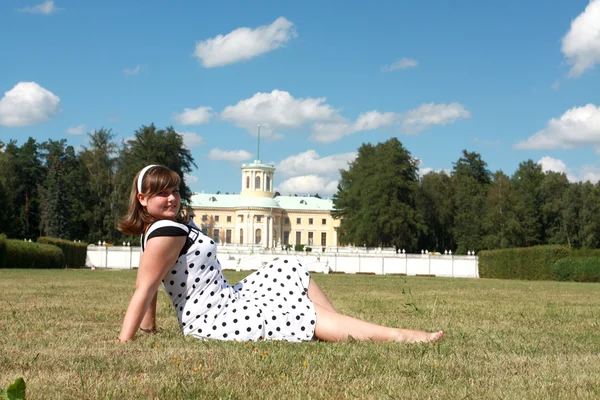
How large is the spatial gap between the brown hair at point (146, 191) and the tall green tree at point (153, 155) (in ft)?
165

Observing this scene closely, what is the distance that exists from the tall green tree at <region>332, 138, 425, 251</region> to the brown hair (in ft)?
180

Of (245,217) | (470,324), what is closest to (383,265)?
(470,324)

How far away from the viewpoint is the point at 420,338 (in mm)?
5109

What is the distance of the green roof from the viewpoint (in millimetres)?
105375

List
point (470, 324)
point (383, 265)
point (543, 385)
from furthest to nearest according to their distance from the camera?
point (383, 265)
point (470, 324)
point (543, 385)

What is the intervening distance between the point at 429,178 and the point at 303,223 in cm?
4170

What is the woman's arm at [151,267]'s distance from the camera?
4.82 metres

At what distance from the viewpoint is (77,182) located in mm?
61312

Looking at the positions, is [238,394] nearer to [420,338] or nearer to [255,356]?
[255,356]

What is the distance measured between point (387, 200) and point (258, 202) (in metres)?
46.0

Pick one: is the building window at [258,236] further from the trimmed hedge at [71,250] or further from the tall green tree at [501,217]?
the trimmed hedge at [71,250]

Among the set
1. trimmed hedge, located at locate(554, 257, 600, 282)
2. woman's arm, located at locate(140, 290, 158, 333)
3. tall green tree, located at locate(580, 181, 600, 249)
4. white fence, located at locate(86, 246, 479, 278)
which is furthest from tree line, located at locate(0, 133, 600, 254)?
woman's arm, located at locate(140, 290, 158, 333)

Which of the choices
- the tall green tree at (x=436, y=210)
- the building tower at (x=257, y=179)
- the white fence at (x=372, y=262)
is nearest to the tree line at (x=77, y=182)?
the white fence at (x=372, y=262)

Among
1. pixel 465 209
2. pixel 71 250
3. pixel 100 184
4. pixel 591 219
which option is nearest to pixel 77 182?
pixel 100 184
